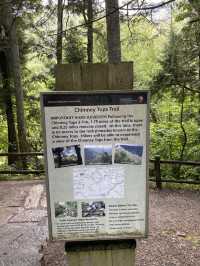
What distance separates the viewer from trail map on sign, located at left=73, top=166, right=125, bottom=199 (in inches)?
116

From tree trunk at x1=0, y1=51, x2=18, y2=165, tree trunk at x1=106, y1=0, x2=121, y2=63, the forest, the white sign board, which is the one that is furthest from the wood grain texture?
tree trunk at x1=0, y1=51, x2=18, y2=165

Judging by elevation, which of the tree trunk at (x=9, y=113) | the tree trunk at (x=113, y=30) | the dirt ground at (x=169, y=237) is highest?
the tree trunk at (x=113, y=30)

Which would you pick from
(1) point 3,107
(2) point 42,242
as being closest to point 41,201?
(2) point 42,242

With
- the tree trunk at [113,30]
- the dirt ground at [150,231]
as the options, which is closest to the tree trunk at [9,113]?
the dirt ground at [150,231]

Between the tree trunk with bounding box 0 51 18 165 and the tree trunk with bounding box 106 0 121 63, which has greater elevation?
the tree trunk with bounding box 106 0 121 63

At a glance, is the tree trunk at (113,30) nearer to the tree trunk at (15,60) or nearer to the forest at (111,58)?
the forest at (111,58)

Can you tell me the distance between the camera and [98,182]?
9.75 ft

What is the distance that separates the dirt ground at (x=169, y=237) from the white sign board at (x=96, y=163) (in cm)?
216

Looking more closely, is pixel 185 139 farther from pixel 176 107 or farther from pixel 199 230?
pixel 199 230

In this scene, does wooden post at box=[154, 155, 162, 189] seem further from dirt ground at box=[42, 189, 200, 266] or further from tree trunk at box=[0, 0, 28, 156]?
tree trunk at box=[0, 0, 28, 156]

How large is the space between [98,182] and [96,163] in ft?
0.56

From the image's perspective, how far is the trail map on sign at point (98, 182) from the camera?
2.95 m

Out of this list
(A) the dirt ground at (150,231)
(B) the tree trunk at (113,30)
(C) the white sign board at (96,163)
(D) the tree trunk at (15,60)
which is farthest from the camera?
(D) the tree trunk at (15,60)

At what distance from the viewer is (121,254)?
3209 millimetres
